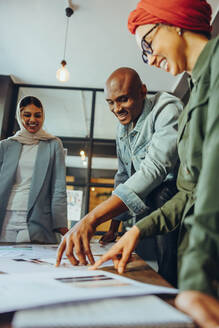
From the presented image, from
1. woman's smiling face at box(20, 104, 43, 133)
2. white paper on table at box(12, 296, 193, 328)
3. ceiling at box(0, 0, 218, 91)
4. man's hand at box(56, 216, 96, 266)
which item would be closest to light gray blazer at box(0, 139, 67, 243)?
woman's smiling face at box(20, 104, 43, 133)

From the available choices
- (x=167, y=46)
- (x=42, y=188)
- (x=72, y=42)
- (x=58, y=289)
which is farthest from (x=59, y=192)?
(x=72, y=42)

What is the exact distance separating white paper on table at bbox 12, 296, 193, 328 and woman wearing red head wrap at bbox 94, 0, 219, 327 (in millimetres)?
27

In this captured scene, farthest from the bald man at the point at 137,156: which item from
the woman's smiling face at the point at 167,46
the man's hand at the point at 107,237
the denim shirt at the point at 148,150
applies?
the woman's smiling face at the point at 167,46

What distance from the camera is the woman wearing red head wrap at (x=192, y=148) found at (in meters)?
0.28

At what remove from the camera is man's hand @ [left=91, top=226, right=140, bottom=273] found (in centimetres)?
54

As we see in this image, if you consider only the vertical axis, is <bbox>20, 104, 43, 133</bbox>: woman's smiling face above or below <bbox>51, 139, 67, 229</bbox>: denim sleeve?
above

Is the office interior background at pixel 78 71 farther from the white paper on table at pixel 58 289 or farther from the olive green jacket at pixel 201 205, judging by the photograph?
the white paper on table at pixel 58 289

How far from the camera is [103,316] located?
258mm

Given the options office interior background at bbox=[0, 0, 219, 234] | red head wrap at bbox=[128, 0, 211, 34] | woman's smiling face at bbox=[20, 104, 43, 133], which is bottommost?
woman's smiling face at bbox=[20, 104, 43, 133]

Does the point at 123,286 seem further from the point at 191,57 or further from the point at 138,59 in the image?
the point at 138,59

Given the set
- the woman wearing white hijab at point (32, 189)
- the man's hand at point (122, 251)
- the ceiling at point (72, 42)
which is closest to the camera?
the man's hand at point (122, 251)

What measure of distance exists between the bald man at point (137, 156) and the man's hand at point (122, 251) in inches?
3.1

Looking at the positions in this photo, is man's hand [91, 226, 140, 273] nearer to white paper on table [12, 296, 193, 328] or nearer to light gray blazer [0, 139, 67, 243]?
white paper on table [12, 296, 193, 328]

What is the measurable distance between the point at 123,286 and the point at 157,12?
671mm
